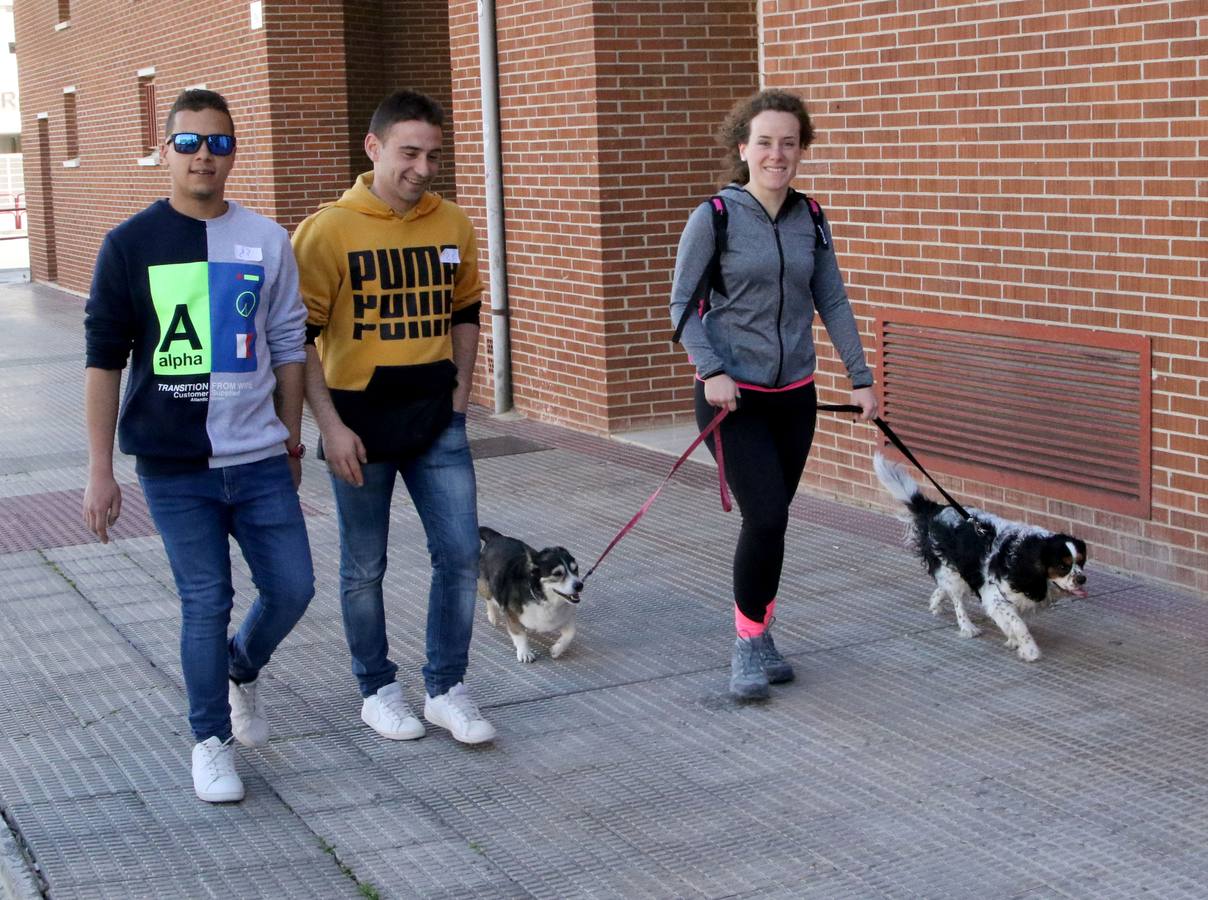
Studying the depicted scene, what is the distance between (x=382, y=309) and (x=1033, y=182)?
361 centimetres

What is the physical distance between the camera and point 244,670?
5.38m

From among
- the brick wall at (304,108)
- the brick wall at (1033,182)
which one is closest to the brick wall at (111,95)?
the brick wall at (304,108)

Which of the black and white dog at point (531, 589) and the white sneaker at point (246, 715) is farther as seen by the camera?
the black and white dog at point (531, 589)

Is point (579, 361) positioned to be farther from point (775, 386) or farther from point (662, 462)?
point (775, 386)

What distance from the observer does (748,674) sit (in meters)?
5.91

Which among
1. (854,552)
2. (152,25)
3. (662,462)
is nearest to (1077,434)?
(854,552)

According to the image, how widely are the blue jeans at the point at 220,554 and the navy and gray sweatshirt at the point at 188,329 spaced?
8 centimetres

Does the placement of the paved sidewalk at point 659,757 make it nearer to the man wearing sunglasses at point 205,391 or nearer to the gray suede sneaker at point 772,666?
the gray suede sneaker at point 772,666

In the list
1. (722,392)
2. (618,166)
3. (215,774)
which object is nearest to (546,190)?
(618,166)

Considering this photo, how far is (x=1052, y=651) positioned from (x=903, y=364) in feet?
8.44

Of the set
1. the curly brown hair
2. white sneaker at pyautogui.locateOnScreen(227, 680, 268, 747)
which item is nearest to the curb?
white sneaker at pyautogui.locateOnScreen(227, 680, 268, 747)

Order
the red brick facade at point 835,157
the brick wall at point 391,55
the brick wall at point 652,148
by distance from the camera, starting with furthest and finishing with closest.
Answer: the brick wall at point 391,55 < the brick wall at point 652,148 < the red brick facade at point 835,157

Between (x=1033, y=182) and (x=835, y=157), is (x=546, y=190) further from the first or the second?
(x=1033, y=182)

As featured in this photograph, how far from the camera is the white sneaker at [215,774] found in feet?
16.7
